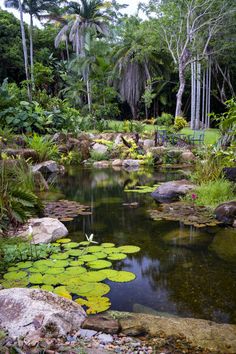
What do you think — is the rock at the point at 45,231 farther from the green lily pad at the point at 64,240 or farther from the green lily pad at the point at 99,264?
the green lily pad at the point at 99,264

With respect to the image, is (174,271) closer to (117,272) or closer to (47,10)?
(117,272)

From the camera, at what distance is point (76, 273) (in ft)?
11.3

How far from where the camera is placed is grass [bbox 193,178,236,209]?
19.9 feet

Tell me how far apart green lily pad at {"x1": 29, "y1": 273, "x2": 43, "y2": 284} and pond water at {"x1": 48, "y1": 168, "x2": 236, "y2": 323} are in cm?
64

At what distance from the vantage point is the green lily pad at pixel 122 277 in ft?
11.1

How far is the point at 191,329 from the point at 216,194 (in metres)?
3.88

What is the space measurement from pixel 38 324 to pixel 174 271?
172cm

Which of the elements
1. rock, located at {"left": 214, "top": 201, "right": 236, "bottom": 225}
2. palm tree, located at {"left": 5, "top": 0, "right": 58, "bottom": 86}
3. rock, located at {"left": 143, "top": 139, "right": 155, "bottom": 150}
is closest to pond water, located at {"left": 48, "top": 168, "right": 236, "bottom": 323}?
rock, located at {"left": 214, "top": 201, "right": 236, "bottom": 225}

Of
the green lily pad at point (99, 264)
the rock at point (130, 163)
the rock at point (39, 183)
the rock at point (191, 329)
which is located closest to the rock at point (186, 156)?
the rock at point (130, 163)

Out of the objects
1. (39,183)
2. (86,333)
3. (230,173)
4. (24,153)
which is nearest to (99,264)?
(86,333)

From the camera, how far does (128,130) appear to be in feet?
55.6

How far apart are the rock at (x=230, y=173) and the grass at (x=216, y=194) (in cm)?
15

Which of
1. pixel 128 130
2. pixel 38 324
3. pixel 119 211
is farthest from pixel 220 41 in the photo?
pixel 38 324

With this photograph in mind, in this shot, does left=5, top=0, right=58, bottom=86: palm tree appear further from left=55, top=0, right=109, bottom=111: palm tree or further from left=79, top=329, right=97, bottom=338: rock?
left=79, top=329, right=97, bottom=338: rock
